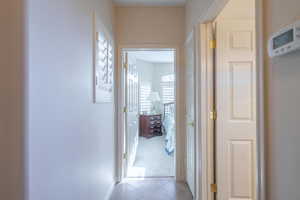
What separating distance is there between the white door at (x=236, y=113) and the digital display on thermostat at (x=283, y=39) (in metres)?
1.16

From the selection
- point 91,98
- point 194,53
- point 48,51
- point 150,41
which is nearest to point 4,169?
point 48,51

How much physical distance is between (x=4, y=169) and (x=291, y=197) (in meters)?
1.24

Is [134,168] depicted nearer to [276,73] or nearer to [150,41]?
[150,41]

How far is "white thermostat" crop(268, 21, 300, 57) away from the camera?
0.72 metres

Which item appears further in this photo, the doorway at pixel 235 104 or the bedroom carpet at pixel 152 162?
the bedroom carpet at pixel 152 162

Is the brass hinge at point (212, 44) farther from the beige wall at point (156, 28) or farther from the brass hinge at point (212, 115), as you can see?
the beige wall at point (156, 28)

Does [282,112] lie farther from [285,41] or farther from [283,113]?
[285,41]

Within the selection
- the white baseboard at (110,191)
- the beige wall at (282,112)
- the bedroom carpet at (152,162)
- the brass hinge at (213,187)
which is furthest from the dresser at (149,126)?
the beige wall at (282,112)

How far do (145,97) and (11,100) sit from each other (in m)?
5.89

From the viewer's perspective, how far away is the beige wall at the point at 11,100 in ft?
2.74

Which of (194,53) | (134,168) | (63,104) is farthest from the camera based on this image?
(134,168)

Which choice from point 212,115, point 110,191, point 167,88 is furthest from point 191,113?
point 167,88

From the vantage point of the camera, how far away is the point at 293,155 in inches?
31.7

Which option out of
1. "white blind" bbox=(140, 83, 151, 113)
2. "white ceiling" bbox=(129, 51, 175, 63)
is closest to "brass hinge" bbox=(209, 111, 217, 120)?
"white ceiling" bbox=(129, 51, 175, 63)
